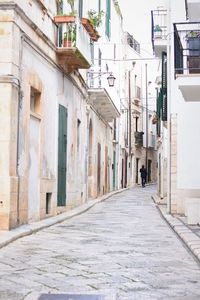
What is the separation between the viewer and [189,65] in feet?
44.9

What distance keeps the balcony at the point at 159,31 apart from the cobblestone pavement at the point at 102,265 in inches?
384

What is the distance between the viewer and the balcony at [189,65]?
41.5ft

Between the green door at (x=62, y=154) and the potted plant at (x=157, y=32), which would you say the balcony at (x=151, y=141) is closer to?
the potted plant at (x=157, y=32)

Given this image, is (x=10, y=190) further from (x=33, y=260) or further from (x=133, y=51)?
(x=133, y=51)

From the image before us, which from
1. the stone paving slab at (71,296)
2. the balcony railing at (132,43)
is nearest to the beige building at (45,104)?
the stone paving slab at (71,296)

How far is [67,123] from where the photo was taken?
17281 mm

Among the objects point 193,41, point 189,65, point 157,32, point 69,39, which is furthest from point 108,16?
point 189,65

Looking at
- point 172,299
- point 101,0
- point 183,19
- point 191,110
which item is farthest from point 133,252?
point 101,0

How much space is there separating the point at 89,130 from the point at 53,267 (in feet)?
56.9

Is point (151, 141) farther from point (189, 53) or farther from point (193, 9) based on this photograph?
point (193, 9)

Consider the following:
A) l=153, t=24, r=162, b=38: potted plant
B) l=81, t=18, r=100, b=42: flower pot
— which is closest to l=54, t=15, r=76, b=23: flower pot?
l=81, t=18, r=100, b=42: flower pot

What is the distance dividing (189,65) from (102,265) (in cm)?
760

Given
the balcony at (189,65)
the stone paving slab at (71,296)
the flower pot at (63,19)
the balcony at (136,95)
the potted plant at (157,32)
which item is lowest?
the stone paving slab at (71,296)

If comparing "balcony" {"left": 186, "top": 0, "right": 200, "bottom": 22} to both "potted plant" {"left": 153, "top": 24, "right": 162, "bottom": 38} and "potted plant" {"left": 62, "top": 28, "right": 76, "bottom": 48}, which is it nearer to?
"potted plant" {"left": 62, "top": 28, "right": 76, "bottom": 48}
